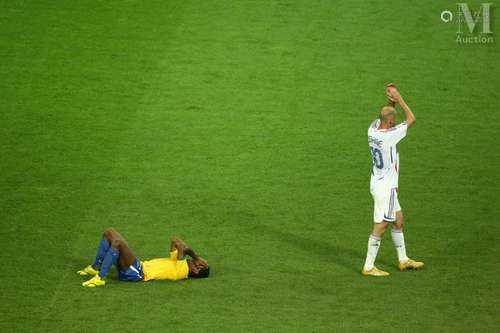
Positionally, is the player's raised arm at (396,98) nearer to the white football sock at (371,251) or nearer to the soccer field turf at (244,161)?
the white football sock at (371,251)

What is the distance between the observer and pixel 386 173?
1241cm

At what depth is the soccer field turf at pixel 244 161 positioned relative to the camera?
11766 millimetres

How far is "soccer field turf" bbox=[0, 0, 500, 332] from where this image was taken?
38.6 ft

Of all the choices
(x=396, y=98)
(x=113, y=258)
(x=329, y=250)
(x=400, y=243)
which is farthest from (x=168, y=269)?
(x=396, y=98)

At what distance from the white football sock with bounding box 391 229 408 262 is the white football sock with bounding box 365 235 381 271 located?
22cm

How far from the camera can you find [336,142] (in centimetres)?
1622

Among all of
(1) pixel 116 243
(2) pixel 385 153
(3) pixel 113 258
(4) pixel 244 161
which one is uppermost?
(2) pixel 385 153

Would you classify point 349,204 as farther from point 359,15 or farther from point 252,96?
point 359,15

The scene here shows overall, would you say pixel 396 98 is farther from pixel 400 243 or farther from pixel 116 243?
pixel 116 243

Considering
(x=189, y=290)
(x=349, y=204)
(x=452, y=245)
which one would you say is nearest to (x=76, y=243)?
(x=189, y=290)

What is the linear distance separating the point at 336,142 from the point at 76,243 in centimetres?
464

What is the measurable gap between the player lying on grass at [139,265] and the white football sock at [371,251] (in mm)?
1792

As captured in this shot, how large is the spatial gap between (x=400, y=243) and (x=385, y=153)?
1076 mm

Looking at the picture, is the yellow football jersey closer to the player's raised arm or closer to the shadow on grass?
the shadow on grass
